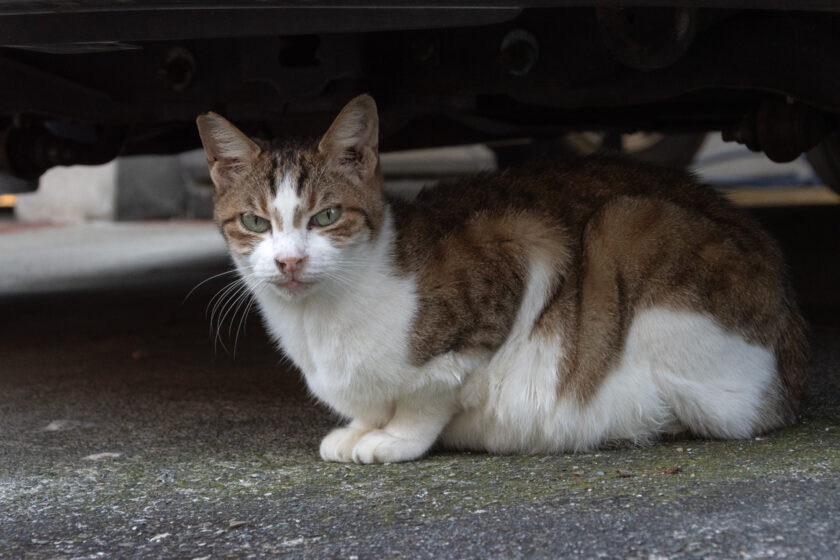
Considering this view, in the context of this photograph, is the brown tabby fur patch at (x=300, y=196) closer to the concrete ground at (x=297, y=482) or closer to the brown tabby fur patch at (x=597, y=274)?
the brown tabby fur patch at (x=597, y=274)

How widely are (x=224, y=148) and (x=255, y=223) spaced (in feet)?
0.77

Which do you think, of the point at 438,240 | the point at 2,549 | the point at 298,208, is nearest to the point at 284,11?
the point at 298,208

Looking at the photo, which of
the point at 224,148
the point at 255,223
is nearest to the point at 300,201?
the point at 255,223

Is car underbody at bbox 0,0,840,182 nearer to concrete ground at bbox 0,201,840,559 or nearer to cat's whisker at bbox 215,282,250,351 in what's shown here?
cat's whisker at bbox 215,282,250,351

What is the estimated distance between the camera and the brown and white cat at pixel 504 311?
228cm

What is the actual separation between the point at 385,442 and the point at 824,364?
1.41m

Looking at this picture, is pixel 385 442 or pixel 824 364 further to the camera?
pixel 824 364

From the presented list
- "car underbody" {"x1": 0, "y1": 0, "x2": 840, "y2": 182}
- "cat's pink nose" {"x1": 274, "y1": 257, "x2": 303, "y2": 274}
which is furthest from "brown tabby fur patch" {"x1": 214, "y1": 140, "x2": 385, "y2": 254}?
"car underbody" {"x1": 0, "y1": 0, "x2": 840, "y2": 182}

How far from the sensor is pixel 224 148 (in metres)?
2.45

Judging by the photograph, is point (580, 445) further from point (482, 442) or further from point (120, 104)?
point (120, 104)

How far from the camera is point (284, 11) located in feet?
6.79

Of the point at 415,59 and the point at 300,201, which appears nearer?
the point at 300,201

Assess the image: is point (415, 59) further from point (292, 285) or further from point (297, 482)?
point (297, 482)

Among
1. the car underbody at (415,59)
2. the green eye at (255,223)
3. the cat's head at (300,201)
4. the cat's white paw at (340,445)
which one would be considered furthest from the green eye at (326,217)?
the cat's white paw at (340,445)
